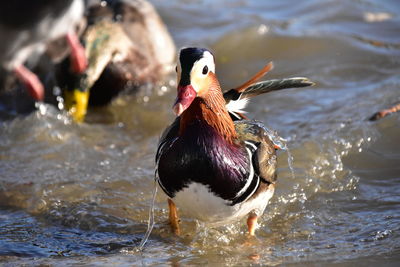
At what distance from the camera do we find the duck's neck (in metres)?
3.72

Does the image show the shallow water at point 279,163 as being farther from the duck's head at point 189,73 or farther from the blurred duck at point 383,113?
the duck's head at point 189,73

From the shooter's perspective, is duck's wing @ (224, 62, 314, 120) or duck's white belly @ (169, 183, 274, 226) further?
duck's wing @ (224, 62, 314, 120)

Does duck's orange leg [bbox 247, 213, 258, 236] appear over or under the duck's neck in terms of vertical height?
under

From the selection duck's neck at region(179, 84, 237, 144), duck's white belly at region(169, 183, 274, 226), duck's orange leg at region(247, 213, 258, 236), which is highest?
duck's neck at region(179, 84, 237, 144)

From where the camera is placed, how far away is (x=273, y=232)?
420cm

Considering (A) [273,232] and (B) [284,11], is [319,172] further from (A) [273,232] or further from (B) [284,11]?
(B) [284,11]

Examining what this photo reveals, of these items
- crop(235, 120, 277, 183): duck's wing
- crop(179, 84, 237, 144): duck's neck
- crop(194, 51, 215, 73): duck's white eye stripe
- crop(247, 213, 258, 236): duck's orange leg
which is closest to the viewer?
crop(194, 51, 215, 73): duck's white eye stripe

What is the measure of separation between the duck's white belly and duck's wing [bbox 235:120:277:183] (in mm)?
127

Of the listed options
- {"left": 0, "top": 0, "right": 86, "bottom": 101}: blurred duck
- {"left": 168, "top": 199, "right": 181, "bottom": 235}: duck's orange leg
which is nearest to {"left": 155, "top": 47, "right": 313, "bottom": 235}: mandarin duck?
{"left": 168, "top": 199, "right": 181, "bottom": 235}: duck's orange leg

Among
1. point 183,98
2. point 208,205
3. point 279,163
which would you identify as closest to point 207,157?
point 208,205

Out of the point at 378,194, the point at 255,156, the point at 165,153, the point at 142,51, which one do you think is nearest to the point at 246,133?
the point at 255,156

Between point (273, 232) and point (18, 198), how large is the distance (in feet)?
5.53

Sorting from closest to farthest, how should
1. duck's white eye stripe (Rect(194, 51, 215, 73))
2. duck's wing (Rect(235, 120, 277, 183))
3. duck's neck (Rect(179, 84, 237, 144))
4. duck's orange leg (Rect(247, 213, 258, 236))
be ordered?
1. duck's white eye stripe (Rect(194, 51, 215, 73))
2. duck's neck (Rect(179, 84, 237, 144))
3. duck's wing (Rect(235, 120, 277, 183))
4. duck's orange leg (Rect(247, 213, 258, 236))

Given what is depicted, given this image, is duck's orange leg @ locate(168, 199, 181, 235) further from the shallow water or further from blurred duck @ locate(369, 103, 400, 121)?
blurred duck @ locate(369, 103, 400, 121)
